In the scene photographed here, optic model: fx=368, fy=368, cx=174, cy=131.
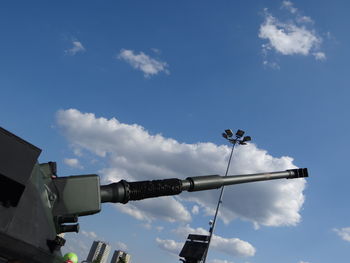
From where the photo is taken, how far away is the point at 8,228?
12.8 ft

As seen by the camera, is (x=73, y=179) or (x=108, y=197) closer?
(x=73, y=179)

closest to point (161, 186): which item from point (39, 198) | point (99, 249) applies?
point (39, 198)

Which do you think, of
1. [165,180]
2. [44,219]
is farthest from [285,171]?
[44,219]

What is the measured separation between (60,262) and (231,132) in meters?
24.3

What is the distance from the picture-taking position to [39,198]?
466cm

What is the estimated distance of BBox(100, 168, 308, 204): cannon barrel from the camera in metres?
6.18

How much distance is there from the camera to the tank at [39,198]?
3939mm

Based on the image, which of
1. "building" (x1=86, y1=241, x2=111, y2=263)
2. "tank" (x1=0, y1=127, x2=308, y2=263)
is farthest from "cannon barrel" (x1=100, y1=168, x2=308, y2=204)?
"building" (x1=86, y1=241, x2=111, y2=263)

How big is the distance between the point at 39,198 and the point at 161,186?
2.71 meters

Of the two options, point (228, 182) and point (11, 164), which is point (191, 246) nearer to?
point (228, 182)

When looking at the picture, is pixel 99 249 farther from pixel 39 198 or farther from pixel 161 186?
pixel 39 198

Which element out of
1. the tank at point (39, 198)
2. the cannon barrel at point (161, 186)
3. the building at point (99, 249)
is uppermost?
the building at point (99, 249)

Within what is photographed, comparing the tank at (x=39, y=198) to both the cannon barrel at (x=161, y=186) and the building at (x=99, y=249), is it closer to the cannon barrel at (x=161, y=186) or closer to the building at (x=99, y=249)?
the cannon barrel at (x=161, y=186)

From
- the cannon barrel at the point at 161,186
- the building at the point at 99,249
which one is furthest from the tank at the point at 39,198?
the building at the point at 99,249
